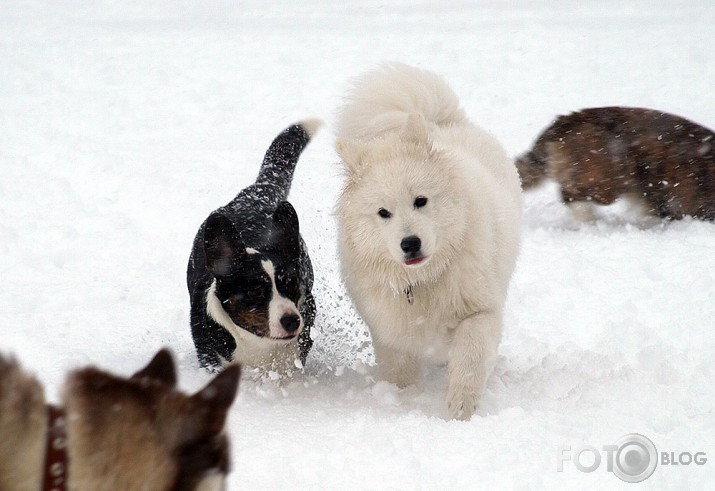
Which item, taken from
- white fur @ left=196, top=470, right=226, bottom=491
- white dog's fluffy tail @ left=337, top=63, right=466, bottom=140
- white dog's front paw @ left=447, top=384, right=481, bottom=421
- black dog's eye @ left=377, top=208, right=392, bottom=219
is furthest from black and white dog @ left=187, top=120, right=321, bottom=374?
white fur @ left=196, top=470, right=226, bottom=491

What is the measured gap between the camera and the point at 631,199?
7.21m

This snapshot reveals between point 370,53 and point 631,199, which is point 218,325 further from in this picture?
point 370,53

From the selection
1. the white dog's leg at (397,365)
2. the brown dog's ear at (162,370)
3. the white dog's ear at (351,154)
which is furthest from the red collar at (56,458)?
the white dog's leg at (397,365)

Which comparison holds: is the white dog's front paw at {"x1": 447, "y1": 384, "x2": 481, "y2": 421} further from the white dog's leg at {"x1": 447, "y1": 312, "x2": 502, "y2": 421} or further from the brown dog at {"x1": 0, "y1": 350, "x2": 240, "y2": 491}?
the brown dog at {"x1": 0, "y1": 350, "x2": 240, "y2": 491}

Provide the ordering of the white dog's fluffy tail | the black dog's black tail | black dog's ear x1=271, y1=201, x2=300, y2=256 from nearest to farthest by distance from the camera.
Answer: black dog's ear x1=271, y1=201, x2=300, y2=256 < the white dog's fluffy tail < the black dog's black tail

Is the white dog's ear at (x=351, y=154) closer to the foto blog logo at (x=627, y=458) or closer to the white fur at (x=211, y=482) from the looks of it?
the foto blog logo at (x=627, y=458)

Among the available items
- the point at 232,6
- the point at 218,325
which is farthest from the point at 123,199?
the point at 232,6

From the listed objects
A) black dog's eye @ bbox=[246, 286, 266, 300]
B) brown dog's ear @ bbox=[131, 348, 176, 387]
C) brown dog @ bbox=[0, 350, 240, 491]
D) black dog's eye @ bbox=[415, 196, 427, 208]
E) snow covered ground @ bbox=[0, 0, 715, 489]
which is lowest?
snow covered ground @ bbox=[0, 0, 715, 489]

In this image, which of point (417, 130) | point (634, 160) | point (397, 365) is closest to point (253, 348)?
point (397, 365)

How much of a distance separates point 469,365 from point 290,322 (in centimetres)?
99

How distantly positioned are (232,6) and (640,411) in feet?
56.8

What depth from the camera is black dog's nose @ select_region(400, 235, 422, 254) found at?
396cm

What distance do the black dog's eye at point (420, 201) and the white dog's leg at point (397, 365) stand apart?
858 millimetres

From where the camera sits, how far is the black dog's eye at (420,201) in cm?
412
